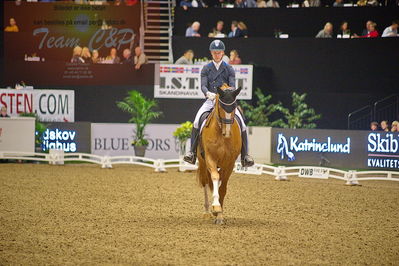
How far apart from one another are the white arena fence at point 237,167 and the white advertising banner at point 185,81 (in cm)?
246

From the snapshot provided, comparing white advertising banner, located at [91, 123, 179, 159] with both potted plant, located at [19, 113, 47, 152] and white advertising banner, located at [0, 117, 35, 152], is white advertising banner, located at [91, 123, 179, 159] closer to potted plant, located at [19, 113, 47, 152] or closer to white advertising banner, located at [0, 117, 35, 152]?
potted plant, located at [19, 113, 47, 152]

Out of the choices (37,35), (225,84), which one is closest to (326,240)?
(225,84)

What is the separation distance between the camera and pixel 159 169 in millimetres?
19328

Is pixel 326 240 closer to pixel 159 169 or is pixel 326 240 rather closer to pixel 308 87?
pixel 159 169

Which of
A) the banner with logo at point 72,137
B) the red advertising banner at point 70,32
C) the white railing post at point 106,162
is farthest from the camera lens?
the red advertising banner at point 70,32

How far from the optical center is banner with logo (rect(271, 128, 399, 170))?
1886 centimetres

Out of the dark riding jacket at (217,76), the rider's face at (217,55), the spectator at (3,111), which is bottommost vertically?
the spectator at (3,111)

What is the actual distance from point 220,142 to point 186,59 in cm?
1226

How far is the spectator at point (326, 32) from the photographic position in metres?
22.3

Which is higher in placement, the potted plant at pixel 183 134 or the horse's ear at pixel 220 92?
the horse's ear at pixel 220 92

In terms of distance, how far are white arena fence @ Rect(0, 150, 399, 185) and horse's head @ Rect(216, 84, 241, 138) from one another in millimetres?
7741

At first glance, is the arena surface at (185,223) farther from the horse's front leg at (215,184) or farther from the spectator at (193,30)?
the spectator at (193,30)

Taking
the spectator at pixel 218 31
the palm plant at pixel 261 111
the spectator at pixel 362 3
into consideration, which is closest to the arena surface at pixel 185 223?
the palm plant at pixel 261 111

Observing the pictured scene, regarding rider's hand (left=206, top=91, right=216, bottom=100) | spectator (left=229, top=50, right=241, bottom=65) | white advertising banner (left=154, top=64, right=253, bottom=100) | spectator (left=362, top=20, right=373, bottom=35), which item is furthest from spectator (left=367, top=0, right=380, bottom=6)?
rider's hand (left=206, top=91, right=216, bottom=100)
